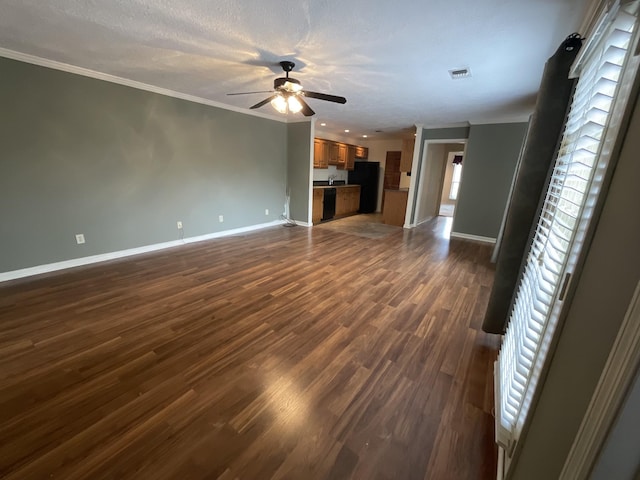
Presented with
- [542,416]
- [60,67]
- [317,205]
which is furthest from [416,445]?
[317,205]

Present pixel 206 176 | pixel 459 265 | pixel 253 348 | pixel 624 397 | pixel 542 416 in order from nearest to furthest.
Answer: pixel 624 397, pixel 542 416, pixel 253 348, pixel 459 265, pixel 206 176

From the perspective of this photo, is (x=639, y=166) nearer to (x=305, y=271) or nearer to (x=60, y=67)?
(x=305, y=271)

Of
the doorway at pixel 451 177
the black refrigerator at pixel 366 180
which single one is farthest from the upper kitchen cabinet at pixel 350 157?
the doorway at pixel 451 177

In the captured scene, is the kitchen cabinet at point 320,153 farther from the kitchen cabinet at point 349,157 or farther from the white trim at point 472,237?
the white trim at point 472,237

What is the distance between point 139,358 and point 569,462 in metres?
2.34

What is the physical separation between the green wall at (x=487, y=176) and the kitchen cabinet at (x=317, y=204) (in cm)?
321

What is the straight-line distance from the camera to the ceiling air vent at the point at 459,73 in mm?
2590

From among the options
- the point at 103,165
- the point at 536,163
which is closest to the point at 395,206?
the point at 536,163

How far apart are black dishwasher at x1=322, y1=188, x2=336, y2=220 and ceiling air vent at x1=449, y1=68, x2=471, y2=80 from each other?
14.1ft

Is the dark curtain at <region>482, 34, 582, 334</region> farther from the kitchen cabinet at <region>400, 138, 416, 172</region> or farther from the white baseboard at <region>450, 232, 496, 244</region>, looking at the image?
the kitchen cabinet at <region>400, 138, 416, 172</region>

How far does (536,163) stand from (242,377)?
2366 millimetres

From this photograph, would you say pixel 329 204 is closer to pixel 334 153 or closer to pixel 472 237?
pixel 334 153

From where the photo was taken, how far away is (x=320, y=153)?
6855 millimetres

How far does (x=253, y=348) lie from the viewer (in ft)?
6.56
